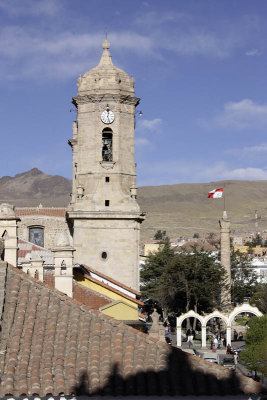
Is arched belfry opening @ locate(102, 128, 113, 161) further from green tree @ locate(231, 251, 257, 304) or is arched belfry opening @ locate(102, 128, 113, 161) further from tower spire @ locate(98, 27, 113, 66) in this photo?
green tree @ locate(231, 251, 257, 304)

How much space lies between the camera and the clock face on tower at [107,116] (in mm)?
33000

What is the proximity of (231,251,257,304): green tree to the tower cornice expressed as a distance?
30.8m

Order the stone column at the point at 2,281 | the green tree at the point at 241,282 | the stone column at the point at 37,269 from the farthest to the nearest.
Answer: the green tree at the point at 241,282, the stone column at the point at 37,269, the stone column at the point at 2,281

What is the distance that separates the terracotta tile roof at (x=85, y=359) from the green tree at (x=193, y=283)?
41.2 m

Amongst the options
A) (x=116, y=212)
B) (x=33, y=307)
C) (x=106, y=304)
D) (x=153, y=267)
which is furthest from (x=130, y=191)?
(x=153, y=267)

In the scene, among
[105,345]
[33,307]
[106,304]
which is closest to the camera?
[105,345]

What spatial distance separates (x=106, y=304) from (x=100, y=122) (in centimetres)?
1200

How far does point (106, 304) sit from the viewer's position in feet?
76.0

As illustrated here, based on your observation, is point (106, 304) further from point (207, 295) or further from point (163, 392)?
point (207, 295)

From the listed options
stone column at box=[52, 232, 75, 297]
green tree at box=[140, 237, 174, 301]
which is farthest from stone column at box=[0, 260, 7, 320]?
green tree at box=[140, 237, 174, 301]

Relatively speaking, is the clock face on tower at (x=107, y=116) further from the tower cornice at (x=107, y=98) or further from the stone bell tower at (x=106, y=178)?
the tower cornice at (x=107, y=98)

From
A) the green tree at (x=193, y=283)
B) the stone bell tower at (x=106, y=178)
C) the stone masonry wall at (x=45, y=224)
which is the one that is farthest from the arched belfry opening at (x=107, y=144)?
the green tree at (x=193, y=283)

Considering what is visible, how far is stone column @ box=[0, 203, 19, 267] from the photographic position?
14.0 metres

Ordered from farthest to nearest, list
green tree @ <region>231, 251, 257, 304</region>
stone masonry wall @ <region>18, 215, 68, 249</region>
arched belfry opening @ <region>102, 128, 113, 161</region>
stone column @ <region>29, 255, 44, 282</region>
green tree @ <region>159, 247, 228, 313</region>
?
green tree @ <region>231, 251, 257, 304</region> < green tree @ <region>159, 247, 228, 313</region> < stone masonry wall @ <region>18, 215, 68, 249</region> < arched belfry opening @ <region>102, 128, 113, 161</region> < stone column @ <region>29, 255, 44, 282</region>
